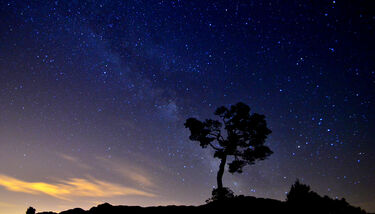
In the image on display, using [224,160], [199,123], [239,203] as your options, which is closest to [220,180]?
[224,160]

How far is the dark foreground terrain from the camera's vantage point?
11.6 meters

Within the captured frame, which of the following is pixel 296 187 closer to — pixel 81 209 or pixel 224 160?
pixel 224 160

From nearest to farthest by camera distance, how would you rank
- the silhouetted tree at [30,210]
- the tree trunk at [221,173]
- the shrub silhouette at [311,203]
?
1. the shrub silhouette at [311,203]
2. the silhouetted tree at [30,210]
3. the tree trunk at [221,173]

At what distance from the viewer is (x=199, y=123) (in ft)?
74.6

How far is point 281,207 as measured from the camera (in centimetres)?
1380

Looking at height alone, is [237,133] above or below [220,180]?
above

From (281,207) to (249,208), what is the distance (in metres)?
2.04

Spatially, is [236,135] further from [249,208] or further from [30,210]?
[30,210]

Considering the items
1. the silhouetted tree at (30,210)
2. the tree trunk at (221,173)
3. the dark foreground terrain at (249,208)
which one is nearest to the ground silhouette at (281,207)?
the dark foreground terrain at (249,208)

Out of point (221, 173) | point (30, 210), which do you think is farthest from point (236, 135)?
point (30, 210)

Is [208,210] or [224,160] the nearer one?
[208,210]

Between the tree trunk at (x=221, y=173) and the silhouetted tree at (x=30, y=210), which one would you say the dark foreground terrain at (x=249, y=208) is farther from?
the silhouetted tree at (x=30, y=210)

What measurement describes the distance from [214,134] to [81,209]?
1404 cm

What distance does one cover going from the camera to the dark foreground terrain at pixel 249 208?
11.6 metres
